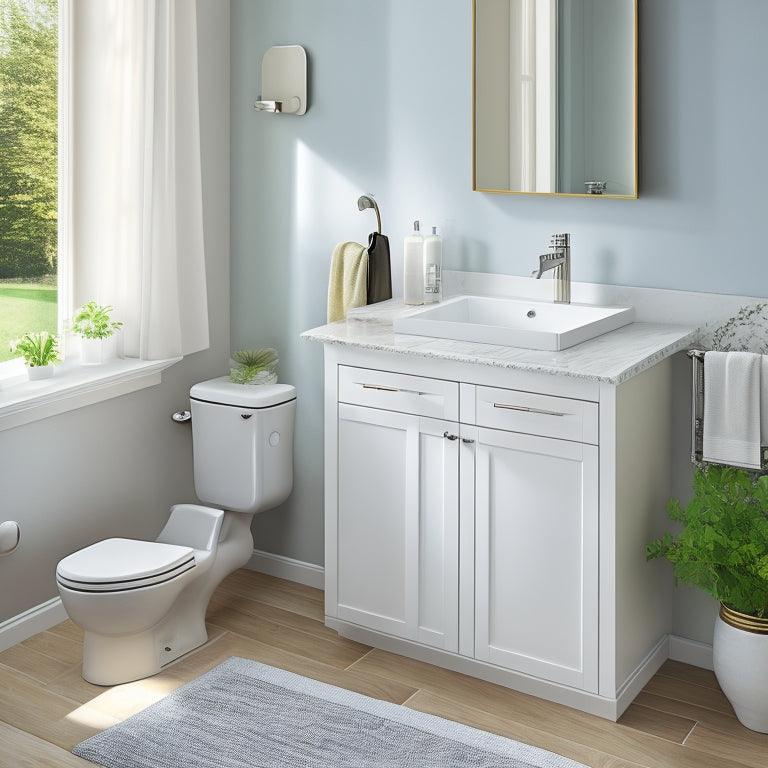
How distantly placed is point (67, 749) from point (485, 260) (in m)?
1.77

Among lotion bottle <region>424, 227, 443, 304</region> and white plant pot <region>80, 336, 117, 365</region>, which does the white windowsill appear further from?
lotion bottle <region>424, 227, 443, 304</region>

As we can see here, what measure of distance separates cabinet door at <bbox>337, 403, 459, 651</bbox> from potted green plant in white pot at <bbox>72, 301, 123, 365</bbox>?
0.83m

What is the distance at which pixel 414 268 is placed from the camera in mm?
3064

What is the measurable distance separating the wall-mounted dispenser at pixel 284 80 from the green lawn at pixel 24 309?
90cm

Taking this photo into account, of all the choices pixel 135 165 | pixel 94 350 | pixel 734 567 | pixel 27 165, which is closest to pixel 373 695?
pixel 734 567

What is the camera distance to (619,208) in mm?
2830

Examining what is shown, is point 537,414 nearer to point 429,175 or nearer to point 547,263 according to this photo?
point 547,263

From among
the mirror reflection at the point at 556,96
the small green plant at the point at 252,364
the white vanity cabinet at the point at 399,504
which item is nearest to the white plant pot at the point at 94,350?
the small green plant at the point at 252,364

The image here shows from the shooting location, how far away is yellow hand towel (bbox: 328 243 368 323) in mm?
3125

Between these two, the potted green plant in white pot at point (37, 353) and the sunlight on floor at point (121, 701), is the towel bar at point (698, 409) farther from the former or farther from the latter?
the potted green plant in white pot at point (37, 353)

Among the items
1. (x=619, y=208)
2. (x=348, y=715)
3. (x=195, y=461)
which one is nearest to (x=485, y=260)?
(x=619, y=208)

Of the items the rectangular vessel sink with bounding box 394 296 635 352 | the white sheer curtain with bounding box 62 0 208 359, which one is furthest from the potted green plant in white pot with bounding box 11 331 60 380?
the rectangular vessel sink with bounding box 394 296 635 352

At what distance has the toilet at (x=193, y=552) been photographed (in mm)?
2756

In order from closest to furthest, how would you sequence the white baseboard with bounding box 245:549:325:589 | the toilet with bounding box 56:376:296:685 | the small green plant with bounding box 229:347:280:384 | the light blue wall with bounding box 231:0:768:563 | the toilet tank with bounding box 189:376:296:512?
the light blue wall with bounding box 231:0:768:563 → the toilet with bounding box 56:376:296:685 → the toilet tank with bounding box 189:376:296:512 → the small green plant with bounding box 229:347:280:384 → the white baseboard with bounding box 245:549:325:589
